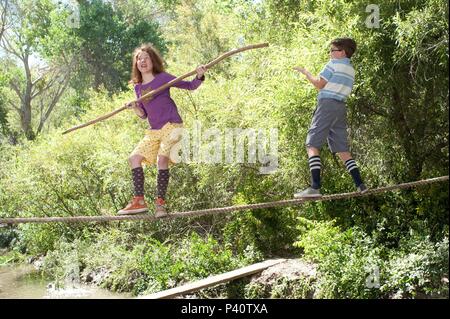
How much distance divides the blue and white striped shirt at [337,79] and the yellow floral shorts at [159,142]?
1121 mm

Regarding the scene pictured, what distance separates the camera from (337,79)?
4.63m

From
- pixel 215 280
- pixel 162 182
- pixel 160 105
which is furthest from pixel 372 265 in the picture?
pixel 160 105

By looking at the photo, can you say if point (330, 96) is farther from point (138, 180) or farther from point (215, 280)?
point (215, 280)

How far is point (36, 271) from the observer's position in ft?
42.2

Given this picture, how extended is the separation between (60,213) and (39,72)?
12428 mm

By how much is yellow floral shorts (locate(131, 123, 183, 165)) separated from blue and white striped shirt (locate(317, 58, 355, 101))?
3.68 ft

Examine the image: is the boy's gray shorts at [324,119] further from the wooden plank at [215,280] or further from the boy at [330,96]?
the wooden plank at [215,280]

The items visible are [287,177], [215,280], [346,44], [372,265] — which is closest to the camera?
[346,44]

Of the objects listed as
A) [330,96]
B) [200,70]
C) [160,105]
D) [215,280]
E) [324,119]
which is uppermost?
[200,70]

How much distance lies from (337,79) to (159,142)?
1.39 m

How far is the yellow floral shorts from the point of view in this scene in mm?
4605

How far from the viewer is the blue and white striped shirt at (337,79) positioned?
15.2 feet

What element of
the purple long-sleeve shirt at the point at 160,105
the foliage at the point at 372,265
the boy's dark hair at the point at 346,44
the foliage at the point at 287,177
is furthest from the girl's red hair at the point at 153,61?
the foliage at the point at 372,265

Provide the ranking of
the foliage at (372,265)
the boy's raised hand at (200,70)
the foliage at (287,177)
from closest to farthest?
the boy's raised hand at (200,70) → the foliage at (372,265) → the foliage at (287,177)
